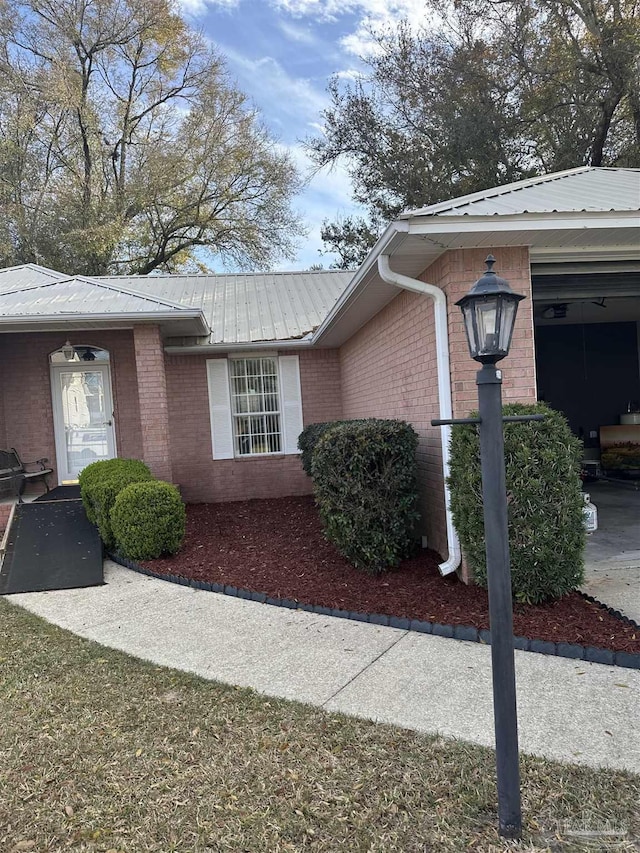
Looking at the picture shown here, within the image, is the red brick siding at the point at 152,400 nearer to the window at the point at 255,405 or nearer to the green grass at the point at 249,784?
the window at the point at 255,405

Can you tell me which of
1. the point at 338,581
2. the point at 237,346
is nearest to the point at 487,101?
the point at 237,346

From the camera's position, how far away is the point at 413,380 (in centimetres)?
615

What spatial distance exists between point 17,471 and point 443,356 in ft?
25.0

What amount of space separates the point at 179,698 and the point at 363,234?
62.4ft

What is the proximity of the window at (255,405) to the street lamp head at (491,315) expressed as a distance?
28.0ft

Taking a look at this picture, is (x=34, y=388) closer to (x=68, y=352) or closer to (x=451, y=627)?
(x=68, y=352)

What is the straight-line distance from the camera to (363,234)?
20250 mm

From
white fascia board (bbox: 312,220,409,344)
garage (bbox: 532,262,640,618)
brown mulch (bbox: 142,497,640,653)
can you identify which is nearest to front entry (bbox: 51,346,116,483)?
brown mulch (bbox: 142,497,640,653)

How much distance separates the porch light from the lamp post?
9090 mm

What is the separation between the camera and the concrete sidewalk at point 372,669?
2.92 metres

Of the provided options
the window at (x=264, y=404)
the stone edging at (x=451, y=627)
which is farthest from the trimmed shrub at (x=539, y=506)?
the window at (x=264, y=404)

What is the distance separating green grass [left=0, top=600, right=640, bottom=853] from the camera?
2.25m

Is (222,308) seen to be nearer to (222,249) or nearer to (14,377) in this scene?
(14,377)

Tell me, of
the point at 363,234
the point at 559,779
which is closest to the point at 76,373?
the point at 559,779
